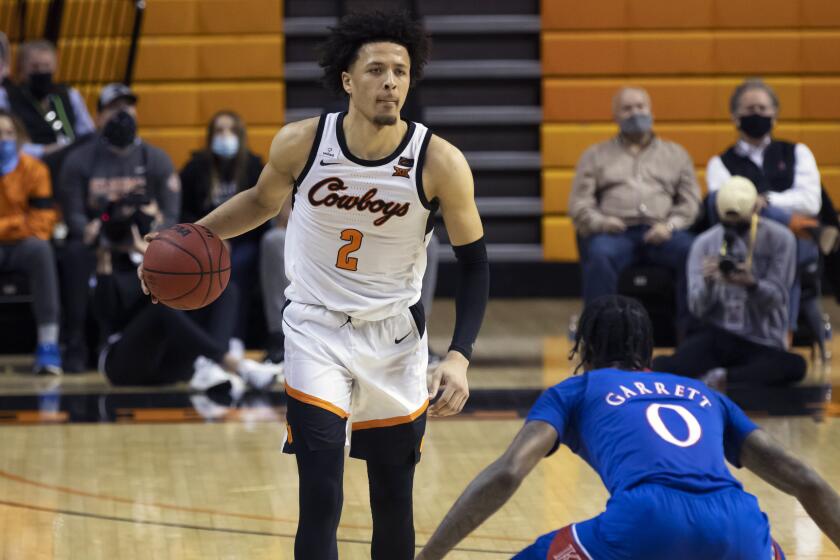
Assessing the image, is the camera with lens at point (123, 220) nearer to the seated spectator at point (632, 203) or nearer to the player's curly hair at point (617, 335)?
the seated spectator at point (632, 203)

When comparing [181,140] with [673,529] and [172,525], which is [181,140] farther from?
[673,529]

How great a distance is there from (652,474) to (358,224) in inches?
38.0

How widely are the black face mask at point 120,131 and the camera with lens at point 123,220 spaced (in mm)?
484

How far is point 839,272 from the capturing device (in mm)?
7637

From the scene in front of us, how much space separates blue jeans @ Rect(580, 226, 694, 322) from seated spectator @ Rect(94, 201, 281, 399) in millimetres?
1785

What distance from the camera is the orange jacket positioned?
7.44 meters

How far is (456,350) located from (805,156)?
4639 mm

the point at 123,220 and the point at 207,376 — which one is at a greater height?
the point at 123,220

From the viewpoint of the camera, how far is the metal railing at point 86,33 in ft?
32.2

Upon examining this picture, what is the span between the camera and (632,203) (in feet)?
25.3

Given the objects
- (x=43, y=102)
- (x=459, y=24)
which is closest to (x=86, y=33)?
(x=43, y=102)

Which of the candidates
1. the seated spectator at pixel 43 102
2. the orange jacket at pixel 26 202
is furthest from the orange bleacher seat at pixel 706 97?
the orange jacket at pixel 26 202

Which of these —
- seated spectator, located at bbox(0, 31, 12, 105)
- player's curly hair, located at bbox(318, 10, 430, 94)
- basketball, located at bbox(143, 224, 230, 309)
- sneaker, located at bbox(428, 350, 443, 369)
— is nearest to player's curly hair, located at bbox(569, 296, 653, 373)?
player's curly hair, located at bbox(318, 10, 430, 94)

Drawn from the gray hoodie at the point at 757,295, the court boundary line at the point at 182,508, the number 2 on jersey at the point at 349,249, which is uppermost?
the number 2 on jersey at the point at 349,249
